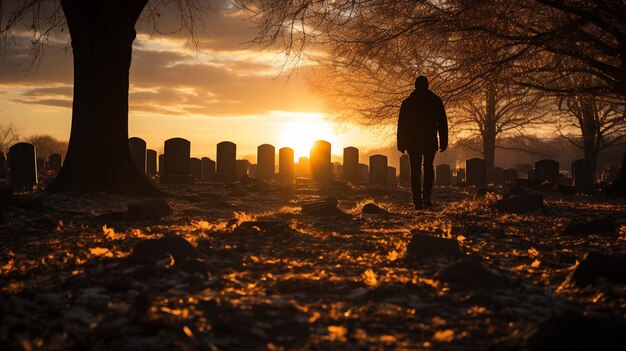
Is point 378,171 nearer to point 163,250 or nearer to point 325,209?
point 325,209

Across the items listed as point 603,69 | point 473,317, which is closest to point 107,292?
point 473,317

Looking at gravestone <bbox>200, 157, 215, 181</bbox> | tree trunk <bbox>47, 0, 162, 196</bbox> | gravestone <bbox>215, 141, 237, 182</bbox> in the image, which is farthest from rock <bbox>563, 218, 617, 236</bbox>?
gravestone <bbox>200, 157, 215, 181</bbox>

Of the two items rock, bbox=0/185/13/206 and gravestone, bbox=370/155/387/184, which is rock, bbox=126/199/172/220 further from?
gravestone, bbox=370/155/387/184

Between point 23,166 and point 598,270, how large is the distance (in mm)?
18468

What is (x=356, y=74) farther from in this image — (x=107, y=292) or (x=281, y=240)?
(x=107, y=292)

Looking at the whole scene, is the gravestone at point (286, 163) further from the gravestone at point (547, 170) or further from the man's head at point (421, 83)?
the man's head at point (421, 83)

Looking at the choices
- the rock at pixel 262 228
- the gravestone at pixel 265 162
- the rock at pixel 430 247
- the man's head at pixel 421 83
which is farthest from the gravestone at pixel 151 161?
the rock at pixel 430 247

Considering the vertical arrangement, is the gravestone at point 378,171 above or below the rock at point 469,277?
above

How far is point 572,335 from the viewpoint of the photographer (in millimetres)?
2961

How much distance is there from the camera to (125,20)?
1288cm

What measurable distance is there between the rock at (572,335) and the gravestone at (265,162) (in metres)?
23.2

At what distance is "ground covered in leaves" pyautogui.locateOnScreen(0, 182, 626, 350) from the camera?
3262mm

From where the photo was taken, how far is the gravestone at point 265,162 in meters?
26.2

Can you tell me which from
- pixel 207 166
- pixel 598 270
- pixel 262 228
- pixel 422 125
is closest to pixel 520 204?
pixel 422 125
